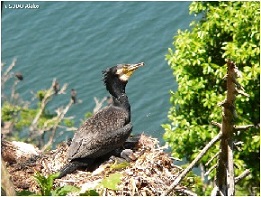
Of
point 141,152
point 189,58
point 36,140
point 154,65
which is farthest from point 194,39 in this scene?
point 154,65

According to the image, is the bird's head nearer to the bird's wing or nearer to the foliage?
the bird's wing

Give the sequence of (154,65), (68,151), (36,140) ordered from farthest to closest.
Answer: (154,65) < (36,140) < (68,151)

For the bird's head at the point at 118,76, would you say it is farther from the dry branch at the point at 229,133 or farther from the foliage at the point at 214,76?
the foliage at the point at 214,76

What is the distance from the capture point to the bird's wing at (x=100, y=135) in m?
7.76

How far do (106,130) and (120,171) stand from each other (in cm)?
62

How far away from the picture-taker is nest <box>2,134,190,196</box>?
7.13 meters

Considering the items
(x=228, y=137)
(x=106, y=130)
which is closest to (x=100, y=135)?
(x=106, y=130)

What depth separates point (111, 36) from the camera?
33656mm

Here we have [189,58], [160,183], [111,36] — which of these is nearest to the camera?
[160,183]

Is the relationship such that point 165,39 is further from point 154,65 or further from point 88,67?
point 88,67

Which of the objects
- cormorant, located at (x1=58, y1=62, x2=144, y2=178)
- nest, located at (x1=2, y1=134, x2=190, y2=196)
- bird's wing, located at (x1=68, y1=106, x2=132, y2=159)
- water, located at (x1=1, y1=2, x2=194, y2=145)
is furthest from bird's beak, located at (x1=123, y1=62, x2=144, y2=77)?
water, located at (x1=1, y1=2, x2=194, y2=145)

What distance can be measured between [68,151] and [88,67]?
83.8ft

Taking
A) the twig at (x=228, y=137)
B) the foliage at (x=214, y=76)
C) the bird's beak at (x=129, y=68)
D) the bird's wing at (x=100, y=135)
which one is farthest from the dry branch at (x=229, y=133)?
the foliage at (x=214, y=76)

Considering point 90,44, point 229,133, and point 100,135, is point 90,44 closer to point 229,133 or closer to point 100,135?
point 100,135
